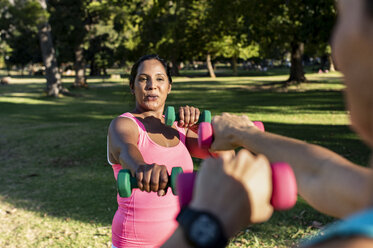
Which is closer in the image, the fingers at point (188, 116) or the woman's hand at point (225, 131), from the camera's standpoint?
the woman's hand at point (225, 131)

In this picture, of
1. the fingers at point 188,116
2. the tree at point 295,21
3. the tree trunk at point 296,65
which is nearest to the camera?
the fingers at point 188,116

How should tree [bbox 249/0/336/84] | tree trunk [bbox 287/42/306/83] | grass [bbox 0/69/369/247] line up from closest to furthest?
grass [bbox 0/69/369/247], tree [bbox 249/0/336/84], tree trunk [bbox 287/42/306/83]

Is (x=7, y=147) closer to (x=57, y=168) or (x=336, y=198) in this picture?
(x=57, y=168)

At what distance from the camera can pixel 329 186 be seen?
4.13 feet

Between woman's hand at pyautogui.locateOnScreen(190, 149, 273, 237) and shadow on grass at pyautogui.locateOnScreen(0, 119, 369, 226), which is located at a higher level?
woman's hand at pyautogui.locateOnScreen(190, 149, 273, 237)

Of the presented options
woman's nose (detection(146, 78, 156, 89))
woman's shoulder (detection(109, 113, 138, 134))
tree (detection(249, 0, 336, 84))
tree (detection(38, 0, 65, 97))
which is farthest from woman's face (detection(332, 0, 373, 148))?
tree (detection(38, 0, 65, 97))

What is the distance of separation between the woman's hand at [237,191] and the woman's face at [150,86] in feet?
6.28

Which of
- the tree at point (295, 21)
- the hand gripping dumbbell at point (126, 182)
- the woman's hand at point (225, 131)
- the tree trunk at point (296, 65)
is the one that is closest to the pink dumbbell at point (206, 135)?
the woman's hand at point (225, 131)

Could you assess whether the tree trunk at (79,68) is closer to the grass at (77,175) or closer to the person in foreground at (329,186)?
the grass at (77,175)

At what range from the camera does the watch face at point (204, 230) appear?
0.96 meters

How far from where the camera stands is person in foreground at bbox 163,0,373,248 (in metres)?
0.86

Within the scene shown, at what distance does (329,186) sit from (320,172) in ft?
0.34

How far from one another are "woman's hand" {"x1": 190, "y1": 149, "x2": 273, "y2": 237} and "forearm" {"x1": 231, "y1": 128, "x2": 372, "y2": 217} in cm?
25

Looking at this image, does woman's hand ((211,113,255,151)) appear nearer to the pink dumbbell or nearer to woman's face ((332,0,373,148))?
the pink dumbbell
